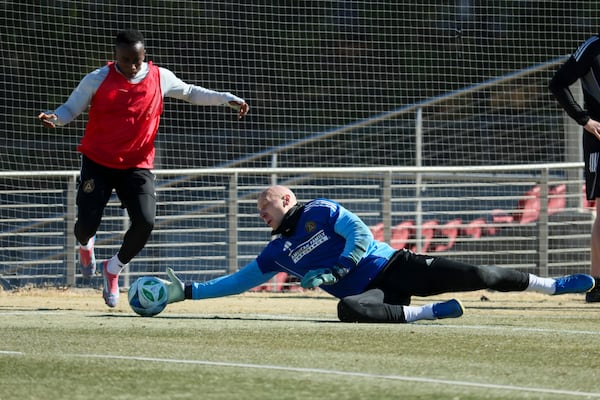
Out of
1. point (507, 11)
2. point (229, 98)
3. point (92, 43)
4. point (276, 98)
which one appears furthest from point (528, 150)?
point (229, 98)

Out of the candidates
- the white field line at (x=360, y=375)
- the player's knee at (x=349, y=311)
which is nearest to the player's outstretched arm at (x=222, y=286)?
the player's knee at (x=349, y=311)

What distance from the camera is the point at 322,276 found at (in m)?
6.73

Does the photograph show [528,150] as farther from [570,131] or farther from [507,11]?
[570,131]

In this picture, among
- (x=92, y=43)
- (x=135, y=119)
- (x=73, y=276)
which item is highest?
(x=92, y=43)

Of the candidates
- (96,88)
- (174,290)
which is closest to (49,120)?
(96,88)

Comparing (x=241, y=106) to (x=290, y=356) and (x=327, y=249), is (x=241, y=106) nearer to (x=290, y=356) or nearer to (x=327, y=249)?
(x=327, y=249)

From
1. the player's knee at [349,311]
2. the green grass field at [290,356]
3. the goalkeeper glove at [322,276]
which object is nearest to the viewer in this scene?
Answer: the green grass field at [290,356]

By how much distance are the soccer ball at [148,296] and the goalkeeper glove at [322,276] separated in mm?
1048

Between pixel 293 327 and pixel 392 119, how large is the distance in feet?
36.7

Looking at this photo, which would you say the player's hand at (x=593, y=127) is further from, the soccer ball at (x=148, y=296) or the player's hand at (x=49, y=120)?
the player's hand at (x=49, y=120)

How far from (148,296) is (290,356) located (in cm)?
228

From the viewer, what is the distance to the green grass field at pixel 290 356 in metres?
4.40

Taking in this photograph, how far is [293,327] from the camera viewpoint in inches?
269

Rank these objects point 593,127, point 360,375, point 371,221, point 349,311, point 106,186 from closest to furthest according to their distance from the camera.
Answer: point 360,375 → point 349,311 → point 106,186 → point 593,127 → point 371,221
